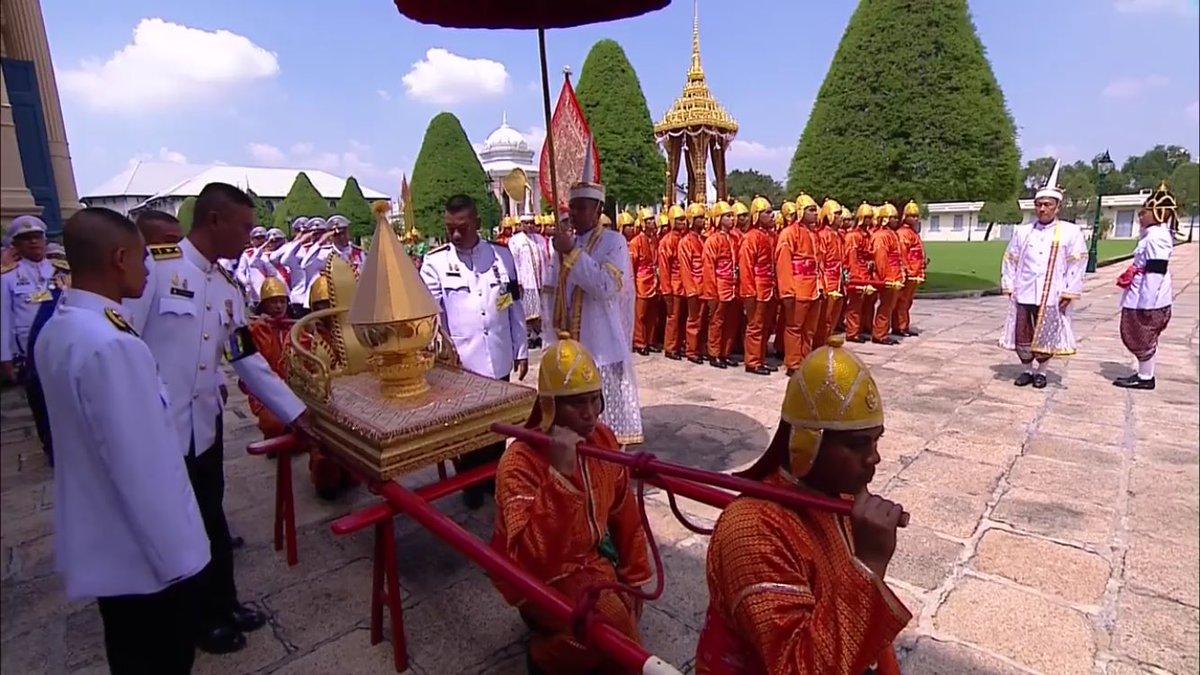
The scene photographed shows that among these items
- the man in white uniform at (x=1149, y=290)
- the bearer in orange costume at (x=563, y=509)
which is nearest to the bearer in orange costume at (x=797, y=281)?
the man in white uniform at (x=1149, y=290)

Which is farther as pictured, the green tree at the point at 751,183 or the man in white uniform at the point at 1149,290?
the green tree at the point at 751,183

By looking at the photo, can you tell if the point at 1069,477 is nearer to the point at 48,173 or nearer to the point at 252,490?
the point at 48,173

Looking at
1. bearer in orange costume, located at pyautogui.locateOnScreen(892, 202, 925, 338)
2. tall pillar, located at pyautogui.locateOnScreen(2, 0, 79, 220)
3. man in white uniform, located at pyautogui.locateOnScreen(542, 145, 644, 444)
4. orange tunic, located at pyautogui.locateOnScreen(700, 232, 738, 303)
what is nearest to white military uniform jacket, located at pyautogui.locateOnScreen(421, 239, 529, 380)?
man in white uniform, located at pyautogui.locateOnScreen(542, 145, 644, 444)

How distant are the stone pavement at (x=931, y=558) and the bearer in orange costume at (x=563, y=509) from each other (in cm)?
52

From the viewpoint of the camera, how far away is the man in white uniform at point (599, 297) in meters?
3.71

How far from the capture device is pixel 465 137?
34.1 m

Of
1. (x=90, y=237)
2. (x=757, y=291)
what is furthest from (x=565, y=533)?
(x=757, y=291)

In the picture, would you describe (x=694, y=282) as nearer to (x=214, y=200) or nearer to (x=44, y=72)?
(x=214, y=200)

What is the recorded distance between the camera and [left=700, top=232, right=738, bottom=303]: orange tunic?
816 centimetres

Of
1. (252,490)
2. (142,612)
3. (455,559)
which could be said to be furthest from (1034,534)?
(252,490)

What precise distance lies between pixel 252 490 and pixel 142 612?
115 inches

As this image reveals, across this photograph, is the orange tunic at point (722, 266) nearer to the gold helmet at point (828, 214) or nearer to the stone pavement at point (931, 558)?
the gold helmet at point (828, 214)

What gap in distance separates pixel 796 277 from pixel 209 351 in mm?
6445

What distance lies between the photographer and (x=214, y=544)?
111 inches
